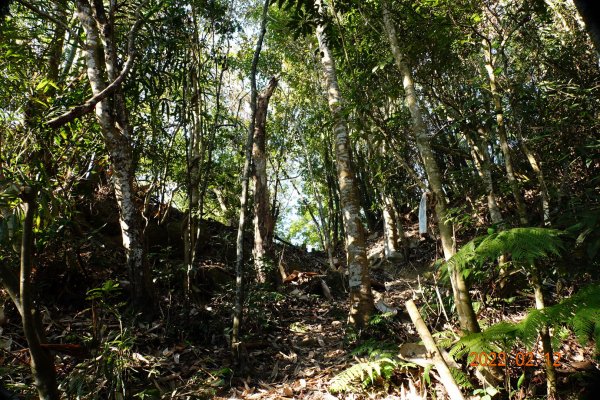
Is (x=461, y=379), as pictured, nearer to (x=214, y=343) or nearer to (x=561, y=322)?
(x=561, y=322)

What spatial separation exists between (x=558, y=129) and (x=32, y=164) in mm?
8093

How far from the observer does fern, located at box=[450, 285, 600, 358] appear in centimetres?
175

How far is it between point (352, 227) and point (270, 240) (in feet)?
8.90

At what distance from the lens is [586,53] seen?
7727 millimetres

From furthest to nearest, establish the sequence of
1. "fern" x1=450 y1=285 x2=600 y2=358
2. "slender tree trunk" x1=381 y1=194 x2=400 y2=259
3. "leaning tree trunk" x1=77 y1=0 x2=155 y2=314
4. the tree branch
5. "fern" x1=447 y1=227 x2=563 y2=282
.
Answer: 1. "slender tree trunk" x1=381 y1=194 x2=400 y2=259
2. "leaning tree trunk" x1=77 y1=0 x2=155 y2=314
3. the tree branch
4. "fern" x1=447 y1=227 x2=563 y2=282
5. "fern" x1=450 y1=285 x2=600 y2=358

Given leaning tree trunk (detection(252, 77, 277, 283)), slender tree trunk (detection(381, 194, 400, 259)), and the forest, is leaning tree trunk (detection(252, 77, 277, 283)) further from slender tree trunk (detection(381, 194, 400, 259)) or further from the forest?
slender tree trunk (detection(381, 194, 400, 259))

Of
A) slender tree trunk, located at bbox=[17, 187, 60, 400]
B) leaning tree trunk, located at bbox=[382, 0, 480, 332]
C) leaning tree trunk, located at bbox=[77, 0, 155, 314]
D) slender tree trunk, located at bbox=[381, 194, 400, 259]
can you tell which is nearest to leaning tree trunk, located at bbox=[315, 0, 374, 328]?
leaning tree trunk, located at bbox=[382, 0, 480, 332]

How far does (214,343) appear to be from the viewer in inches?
193

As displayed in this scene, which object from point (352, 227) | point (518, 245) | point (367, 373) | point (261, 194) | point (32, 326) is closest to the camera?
point (32, 326)

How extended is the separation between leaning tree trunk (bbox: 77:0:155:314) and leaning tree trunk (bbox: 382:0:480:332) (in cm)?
371

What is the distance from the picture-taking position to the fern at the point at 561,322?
1749 mm

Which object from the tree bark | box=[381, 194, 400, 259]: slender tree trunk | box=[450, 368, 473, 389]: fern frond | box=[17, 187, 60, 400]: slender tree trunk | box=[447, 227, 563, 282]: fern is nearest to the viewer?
box=[17, 187, 60, 400]: slender tree trunk

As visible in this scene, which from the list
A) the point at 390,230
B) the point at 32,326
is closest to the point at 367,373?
the point at 32,326
